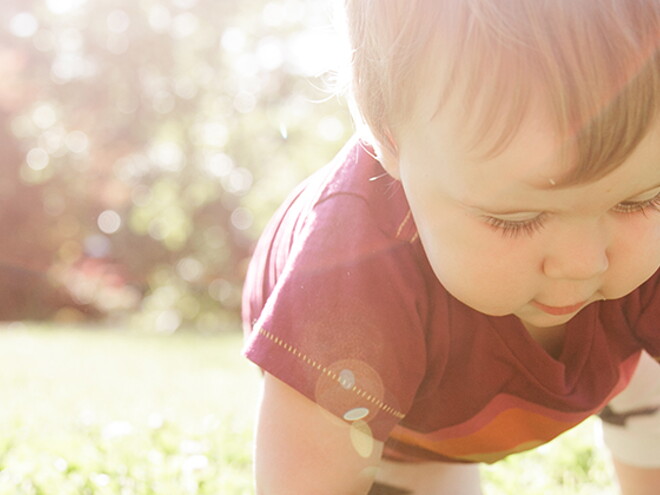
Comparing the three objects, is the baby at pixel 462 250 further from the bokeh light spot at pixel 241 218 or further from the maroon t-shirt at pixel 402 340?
the bokeh light spot at pixel 241 218

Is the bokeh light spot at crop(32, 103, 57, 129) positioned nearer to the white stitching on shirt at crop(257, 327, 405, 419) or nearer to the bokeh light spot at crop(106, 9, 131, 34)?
the bokeh light spot at crop(106, 9, 131, 34)

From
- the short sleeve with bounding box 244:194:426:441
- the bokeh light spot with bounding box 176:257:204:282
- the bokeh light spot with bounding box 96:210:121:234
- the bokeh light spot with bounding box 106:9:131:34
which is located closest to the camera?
the short sleeve with bounding box 244:194:426:441

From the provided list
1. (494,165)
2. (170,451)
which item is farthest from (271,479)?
(170,451)

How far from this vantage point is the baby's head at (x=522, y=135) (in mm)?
1427

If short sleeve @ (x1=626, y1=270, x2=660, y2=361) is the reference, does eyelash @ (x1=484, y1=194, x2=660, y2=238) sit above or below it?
above

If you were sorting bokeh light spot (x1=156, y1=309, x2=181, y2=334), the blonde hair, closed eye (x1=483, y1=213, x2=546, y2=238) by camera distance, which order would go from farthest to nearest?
bokeh light spot (x1=156, y1=309, x2=181, y2=334) → closed eye (x1=483, y1=213, x2=546, y2=238) → the blonde hair

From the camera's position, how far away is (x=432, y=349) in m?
1.97

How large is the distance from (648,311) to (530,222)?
2.41ft

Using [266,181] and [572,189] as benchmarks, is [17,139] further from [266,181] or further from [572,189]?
[572,189]

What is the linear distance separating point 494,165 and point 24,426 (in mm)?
2179

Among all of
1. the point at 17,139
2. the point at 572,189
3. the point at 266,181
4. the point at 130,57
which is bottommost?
the point at 266,181

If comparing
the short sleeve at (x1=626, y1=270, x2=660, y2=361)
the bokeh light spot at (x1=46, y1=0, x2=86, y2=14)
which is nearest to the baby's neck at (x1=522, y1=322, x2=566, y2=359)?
the short sleeve at (x1=626, y1=270, x2=660, y2=361)

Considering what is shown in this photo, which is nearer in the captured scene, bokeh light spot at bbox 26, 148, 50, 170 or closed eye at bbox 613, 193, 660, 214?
closed eye at bbox 613, 193, 660, 214

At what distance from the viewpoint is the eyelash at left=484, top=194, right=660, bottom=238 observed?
1588 millimetres
